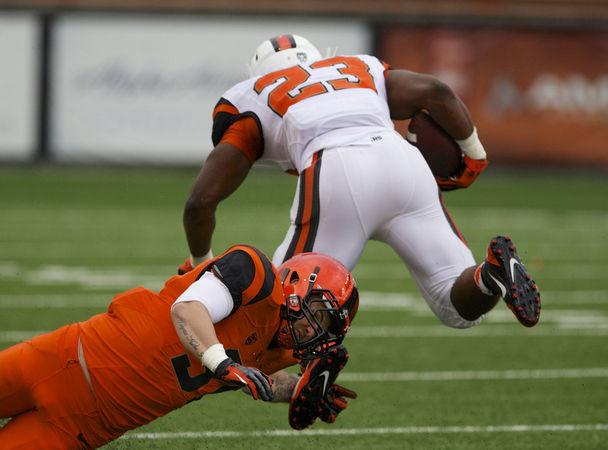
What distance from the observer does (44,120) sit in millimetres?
14688

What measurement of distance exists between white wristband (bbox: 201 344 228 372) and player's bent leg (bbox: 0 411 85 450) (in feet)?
1.84

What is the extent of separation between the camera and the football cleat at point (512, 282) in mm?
3459

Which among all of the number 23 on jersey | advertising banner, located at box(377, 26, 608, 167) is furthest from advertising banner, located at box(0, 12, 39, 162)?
the number 23 on jersey

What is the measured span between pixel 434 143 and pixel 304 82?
62 cm

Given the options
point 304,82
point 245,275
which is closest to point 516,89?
point 304,82

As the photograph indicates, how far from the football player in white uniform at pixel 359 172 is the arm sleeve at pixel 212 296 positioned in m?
0.92

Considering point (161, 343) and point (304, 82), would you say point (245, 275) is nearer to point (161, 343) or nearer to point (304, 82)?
point (161, 343)

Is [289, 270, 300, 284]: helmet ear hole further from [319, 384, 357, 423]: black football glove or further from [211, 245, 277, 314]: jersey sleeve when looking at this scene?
[319, 384, 357, 423]: black football glove

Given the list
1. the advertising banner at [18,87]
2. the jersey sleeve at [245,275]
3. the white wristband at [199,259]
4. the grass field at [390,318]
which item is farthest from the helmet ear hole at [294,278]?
the advertising banner at [18,87]

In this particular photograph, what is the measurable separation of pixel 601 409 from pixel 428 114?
148 cm

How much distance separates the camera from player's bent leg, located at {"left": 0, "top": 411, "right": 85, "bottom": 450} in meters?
2.98

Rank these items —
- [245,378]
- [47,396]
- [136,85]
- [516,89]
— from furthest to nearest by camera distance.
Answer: [516,89] < [136,85] < [47,396] < [245,378]

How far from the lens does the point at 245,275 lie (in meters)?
2.95

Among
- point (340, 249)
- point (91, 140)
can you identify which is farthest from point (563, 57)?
point (340, 249)
